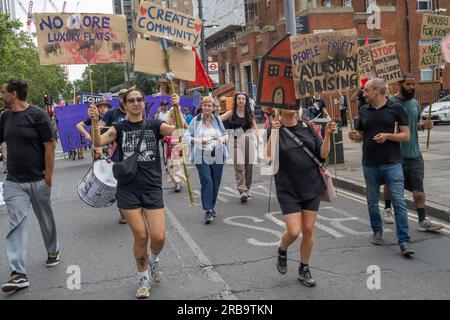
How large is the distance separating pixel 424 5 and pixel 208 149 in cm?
2799

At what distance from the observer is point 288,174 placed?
4.75m

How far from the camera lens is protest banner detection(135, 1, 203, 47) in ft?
20.4

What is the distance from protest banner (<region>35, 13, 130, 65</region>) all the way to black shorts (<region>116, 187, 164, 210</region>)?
236 cm

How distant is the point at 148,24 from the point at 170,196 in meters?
4.11

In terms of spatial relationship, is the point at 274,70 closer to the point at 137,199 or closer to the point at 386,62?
the point at 137,199

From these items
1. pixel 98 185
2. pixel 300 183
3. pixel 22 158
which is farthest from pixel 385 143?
pixel 22 158

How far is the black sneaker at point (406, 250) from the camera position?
17.7 feet

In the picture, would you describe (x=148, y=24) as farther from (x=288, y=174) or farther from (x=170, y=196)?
(x=170, y=196)

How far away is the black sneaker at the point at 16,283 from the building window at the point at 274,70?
316cm

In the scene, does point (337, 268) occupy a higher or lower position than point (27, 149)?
lower

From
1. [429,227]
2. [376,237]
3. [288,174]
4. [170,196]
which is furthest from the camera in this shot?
[170,196]

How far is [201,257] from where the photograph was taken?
5637 millimetres
